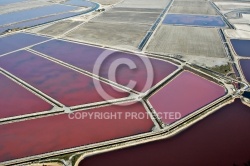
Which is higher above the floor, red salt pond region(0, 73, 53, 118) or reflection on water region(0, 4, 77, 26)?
reflection on water region(0, 4, 77, 26)

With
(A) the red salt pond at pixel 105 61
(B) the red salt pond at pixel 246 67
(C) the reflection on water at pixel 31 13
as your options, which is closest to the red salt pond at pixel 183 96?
(A) the red salt pond at pixel 105 61

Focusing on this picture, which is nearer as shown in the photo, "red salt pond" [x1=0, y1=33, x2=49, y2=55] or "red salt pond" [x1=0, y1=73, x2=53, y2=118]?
"red salt pond" [x1=0, y1=73, x2=53, y2=118]

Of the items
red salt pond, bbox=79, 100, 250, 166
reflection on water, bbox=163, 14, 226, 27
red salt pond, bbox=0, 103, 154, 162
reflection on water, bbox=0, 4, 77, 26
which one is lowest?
red salt pond, bbox=79, 100, 250, 166

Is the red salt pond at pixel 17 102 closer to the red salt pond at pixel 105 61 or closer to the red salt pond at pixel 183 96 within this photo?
the red salt pond at pixel 105 61

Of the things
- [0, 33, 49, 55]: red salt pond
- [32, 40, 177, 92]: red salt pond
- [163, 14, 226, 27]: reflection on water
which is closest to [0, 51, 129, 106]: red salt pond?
[32, 40, 177, 92]: red salt pond

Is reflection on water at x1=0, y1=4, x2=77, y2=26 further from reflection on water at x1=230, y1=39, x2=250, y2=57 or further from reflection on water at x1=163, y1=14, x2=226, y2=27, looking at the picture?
reflection on water at x1=230, y1=39, x2=250, y2=57

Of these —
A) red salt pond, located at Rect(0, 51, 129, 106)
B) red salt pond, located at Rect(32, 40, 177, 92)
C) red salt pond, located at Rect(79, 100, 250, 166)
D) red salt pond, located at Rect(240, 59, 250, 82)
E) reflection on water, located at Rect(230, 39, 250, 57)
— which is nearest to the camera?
red salt pond, located at Rect(79, 100, 250, 166)

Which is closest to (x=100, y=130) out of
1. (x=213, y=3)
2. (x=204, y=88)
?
(x=204, y=88)
